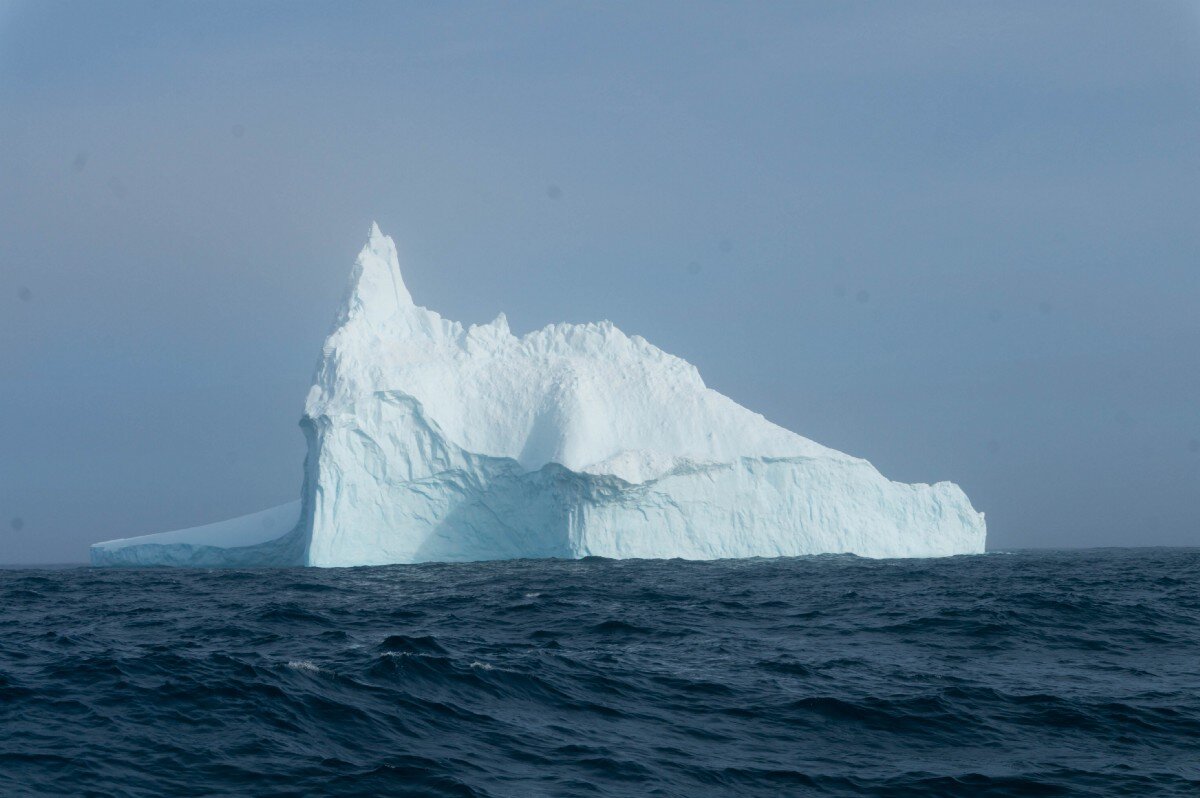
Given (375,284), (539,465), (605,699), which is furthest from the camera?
(375,284)

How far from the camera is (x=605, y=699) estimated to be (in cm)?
956

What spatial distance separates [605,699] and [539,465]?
2153 cm

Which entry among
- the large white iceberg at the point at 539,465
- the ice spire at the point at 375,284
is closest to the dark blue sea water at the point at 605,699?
the large white iceberg at the point at 539,465

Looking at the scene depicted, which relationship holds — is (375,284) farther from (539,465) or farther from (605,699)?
(605,699)

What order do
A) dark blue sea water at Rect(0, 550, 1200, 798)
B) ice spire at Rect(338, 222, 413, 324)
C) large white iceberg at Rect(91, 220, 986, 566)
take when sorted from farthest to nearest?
ice spire at Rect(338, 222, 413, 324)
large white iceberg at Rect(91, 220, 986, 566)
dark blue sea water at Rect(0, 550, 1200, 798)

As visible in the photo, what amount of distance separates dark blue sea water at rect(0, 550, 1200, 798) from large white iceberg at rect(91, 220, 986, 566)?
13.9 meters

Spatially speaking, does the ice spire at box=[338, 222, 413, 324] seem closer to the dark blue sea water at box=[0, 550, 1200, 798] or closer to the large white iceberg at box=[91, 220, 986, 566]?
the large white iceberg at box=[91, 220, 986, 566]

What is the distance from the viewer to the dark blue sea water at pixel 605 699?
7.30 metres

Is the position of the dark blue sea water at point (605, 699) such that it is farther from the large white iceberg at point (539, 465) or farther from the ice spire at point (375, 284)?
the ice spire at point (375, 284)

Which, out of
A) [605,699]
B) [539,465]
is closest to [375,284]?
[539,465]

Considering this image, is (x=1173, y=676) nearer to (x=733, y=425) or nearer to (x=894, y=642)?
(x=894, y=642)

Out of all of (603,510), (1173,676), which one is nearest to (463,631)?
(1173,676)

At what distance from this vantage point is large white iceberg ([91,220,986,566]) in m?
30.7

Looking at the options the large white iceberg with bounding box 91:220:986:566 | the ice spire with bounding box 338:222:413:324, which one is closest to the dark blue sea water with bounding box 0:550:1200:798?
the large white iceberg with bounding box 91:220:986:566
